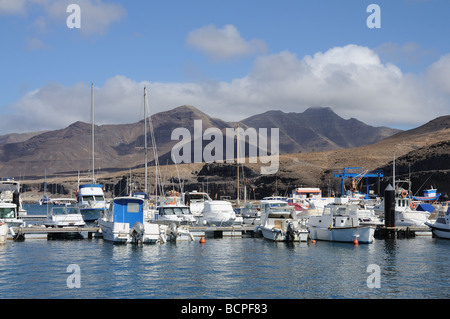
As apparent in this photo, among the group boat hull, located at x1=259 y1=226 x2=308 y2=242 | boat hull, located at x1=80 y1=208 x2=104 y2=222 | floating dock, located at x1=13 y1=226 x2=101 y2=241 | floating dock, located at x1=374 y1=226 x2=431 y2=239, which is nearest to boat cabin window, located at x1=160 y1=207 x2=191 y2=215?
floating dock, located at x1=13 y1=226 x2=101 y2=241

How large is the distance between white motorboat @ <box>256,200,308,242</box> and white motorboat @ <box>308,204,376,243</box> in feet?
7.39

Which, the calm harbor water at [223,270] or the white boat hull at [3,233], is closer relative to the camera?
the calm harbor water at [223,270]

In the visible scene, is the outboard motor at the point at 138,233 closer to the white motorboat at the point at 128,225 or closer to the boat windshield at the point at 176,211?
the white motorboat at the point at 128,225

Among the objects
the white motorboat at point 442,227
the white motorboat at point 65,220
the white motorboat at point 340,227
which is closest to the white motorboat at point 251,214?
the white motorboat at point 340,227

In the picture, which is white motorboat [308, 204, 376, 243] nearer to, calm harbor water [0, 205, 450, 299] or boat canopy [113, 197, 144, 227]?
calm harbor water [0, 205, 450, 299]

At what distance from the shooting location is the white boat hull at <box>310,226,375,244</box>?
1750 inches

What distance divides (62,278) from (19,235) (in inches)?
744

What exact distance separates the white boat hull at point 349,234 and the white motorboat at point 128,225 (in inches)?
554

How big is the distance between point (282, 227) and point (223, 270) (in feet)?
50.0

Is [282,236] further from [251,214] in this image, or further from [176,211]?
[251,214]

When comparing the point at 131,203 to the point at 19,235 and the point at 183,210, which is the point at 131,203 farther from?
the point at 183,210

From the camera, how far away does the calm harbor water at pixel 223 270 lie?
2530cm
